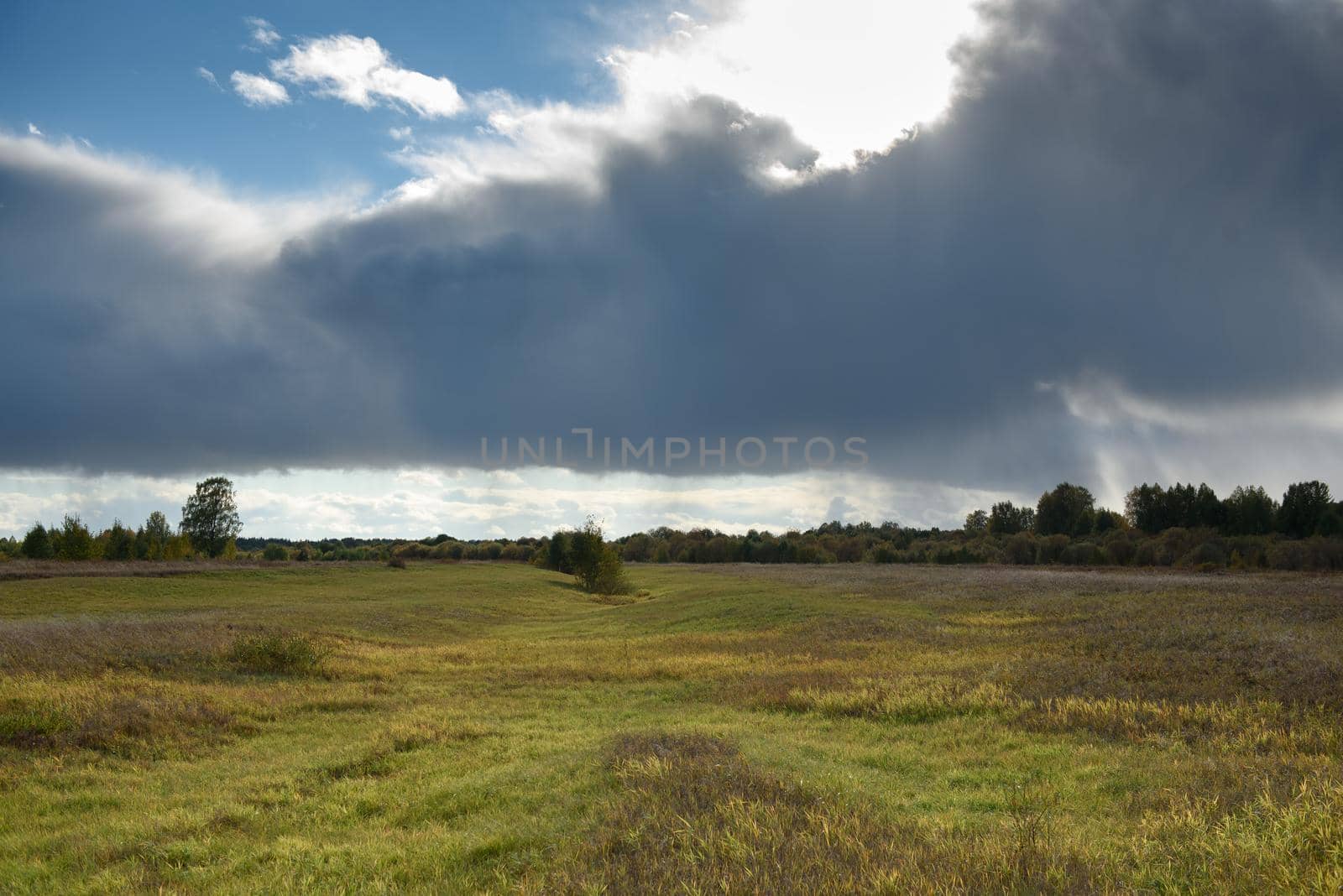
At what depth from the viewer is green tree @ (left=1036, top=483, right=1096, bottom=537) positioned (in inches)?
6166

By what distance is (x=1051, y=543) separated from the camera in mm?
128375

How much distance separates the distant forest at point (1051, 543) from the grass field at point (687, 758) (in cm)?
7766

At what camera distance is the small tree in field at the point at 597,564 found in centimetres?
9019

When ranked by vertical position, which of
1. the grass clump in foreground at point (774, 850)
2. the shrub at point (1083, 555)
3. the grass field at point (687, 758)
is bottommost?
the shrub at point (1083, 555)

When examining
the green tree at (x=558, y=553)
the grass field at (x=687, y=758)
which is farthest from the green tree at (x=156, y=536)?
the grass field at (x=687, y=758)

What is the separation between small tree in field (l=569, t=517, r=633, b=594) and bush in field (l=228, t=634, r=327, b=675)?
61.5 m

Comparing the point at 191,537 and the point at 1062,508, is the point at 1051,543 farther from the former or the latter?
the point at 191,537

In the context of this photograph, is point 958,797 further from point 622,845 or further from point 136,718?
point 136,718

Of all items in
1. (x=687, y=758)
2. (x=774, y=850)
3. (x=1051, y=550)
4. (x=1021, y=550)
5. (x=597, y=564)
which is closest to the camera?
(x=774, y=850)

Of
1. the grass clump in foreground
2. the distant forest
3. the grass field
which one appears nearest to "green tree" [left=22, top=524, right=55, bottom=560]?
the distant forest

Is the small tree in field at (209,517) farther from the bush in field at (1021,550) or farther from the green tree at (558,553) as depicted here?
the bush in field at (1021,550)

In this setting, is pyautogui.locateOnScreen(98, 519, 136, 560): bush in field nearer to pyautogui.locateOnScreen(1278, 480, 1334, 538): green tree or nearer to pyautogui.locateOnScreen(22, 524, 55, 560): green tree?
pyautogui.locateOnScreen(22, 524, 55, 560): green tree

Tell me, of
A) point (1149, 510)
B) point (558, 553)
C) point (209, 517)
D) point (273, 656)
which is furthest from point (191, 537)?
point (1149, 510)

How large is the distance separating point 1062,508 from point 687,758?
168 m
